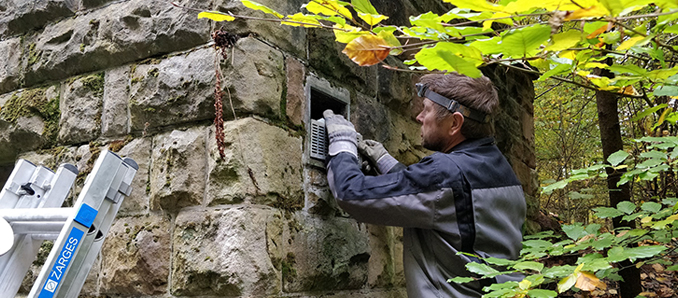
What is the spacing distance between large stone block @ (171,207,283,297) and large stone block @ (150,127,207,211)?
0.07 meters

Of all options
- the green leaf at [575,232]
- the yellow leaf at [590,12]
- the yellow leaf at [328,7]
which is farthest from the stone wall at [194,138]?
the yellow leaf at [590,12]

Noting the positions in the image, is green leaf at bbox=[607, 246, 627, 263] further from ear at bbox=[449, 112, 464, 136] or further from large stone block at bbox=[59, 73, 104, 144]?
large stone block at bbox=[59, 73, 104, 144]

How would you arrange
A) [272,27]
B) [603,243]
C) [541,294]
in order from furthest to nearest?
[272,27]
[603,243]
[541,294]

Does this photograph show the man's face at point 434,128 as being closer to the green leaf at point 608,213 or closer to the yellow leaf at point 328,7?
the green leaf at point 608,213

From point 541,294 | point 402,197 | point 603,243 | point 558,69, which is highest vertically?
point 558,69

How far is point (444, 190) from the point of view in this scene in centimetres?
172

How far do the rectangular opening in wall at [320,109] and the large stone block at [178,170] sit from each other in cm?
43

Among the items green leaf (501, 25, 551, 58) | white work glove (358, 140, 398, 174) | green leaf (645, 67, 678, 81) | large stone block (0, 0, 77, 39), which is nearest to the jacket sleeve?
white work glove (358, 140, 398, 174)

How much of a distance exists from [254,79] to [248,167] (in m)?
0.31

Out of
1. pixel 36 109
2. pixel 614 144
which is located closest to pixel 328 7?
pixel 36 109

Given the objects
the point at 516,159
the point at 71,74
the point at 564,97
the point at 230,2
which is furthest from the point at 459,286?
the point at 564,97

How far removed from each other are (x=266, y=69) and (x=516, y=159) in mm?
2890

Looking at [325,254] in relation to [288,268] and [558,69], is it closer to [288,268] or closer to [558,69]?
[288,268]

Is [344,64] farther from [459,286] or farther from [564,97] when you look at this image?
[564,97]
